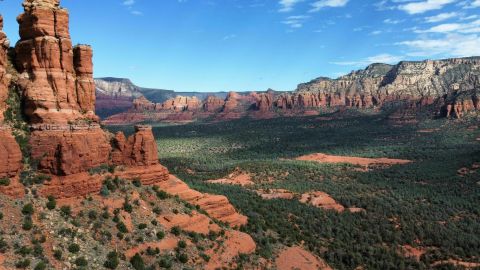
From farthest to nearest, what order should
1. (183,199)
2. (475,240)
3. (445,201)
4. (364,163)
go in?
(364,163) → (445,201) → (475,240) → (183,199)

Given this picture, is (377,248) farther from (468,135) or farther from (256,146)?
(468,135)

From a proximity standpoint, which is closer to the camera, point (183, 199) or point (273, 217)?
point (183, 199)

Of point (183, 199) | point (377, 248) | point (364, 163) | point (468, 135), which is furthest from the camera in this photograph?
point (468, 135)

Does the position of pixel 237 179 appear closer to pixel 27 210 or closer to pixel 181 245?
pixel 181 245

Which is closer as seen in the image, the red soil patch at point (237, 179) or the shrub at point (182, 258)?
the shrub at point (182, 258)

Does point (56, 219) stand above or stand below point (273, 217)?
above

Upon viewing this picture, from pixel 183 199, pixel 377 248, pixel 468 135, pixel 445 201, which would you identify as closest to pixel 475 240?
pixel 377 248

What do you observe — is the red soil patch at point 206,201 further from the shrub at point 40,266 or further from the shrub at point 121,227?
the shrub at point 40,266

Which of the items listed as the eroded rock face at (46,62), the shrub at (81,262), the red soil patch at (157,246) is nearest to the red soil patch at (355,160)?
the red soil patch at (157,246)
